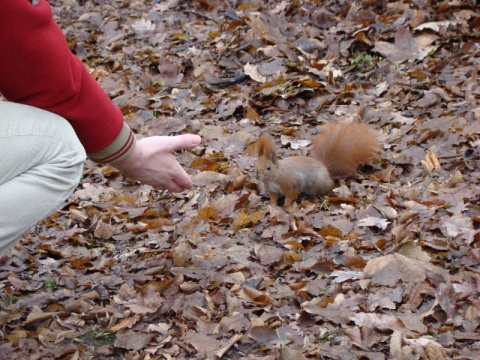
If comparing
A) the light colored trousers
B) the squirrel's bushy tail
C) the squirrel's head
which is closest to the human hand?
the light colored trousers

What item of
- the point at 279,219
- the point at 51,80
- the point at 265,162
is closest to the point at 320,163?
the point at 265,162

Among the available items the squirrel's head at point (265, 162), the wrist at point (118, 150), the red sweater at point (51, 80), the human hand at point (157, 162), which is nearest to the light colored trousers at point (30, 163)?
the red sweater at point (51, 80)

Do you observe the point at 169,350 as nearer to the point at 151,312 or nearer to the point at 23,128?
the point at 151,312

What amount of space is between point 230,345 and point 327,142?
1.76 m

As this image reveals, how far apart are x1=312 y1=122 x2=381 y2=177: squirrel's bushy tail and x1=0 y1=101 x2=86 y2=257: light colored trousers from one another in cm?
187

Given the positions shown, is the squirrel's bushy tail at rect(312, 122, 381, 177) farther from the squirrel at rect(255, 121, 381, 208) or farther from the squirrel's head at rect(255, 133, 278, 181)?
the squirrel's head at rect(255, 133, 278, 181)

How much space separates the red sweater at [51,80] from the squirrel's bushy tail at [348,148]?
1.61 meters

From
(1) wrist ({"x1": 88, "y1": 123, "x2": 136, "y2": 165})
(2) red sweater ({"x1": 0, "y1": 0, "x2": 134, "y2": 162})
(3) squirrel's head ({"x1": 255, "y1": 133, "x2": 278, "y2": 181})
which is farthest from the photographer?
(3) squirrel's head ({"x1": 255, "y1": 133, "x2": 278, "y2": 181})

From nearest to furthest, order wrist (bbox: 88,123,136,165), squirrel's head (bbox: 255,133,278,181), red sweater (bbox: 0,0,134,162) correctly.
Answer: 1. red sweater (bbox: 0,0,134,162)
2. wrist (bbox: 88,123,136,165)
3. squirrel's head (bbox: 255,133,278,181)

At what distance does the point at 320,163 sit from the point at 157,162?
1.44 m

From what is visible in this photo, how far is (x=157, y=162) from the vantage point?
273 cm

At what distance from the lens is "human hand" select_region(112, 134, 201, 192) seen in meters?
2.66

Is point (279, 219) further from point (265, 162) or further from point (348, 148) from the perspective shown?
point (348, 148)

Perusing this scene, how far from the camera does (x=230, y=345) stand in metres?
2.55
